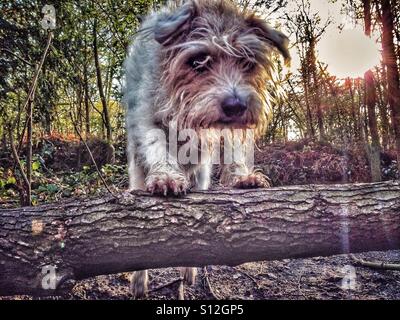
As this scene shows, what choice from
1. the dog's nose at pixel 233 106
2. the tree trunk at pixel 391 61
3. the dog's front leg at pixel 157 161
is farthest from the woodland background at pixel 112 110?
the dog's nose at pixel 233 106

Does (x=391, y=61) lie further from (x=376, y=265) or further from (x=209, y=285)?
(x=209, y=285)

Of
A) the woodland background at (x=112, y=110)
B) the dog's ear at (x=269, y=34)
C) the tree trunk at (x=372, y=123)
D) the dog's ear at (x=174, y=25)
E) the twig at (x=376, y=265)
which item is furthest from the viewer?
the tree trunk at (x=372, y=123)

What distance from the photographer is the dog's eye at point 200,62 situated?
283 centimetres

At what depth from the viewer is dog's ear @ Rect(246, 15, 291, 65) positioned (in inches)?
119

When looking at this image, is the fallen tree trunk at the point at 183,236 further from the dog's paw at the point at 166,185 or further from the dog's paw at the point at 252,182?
the dog's paw at the point at 252,182

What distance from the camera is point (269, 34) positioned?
9.94ft

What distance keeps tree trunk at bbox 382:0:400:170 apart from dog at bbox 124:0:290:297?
3.09m

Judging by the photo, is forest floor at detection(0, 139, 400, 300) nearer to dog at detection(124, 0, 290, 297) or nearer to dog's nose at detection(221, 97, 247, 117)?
dog at detection(124, 0, 290, 297)

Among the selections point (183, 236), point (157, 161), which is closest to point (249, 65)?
point (157, 161)

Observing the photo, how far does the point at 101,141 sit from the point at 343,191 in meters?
6.37

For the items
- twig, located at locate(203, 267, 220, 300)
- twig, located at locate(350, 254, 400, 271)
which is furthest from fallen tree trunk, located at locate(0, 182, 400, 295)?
twig, located at locate(350, 254, 400, 271)

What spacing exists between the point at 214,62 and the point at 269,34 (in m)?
0.58

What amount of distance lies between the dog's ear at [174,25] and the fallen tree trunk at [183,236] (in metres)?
1.35
